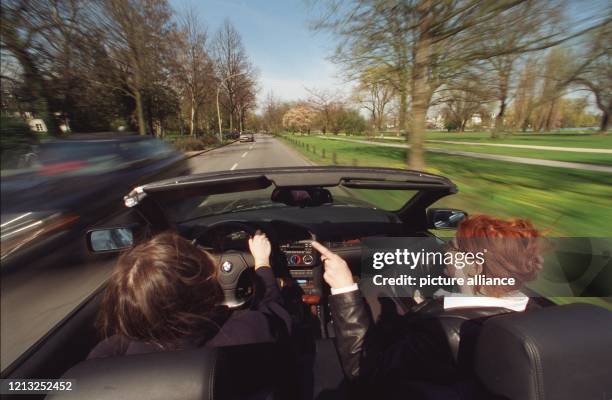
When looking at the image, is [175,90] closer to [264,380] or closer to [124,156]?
[124,156]

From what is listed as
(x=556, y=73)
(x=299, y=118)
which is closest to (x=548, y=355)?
(x=556, y=73)

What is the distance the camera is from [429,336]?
1285 millimetres

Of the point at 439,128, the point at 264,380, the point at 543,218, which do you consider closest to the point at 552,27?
the point at 543,218

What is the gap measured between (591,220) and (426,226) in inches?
192

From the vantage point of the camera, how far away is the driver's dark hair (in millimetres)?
→ 1157

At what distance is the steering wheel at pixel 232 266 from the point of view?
2.41 meters

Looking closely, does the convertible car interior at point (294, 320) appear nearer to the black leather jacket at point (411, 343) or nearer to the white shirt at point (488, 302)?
the black leather jacket at point (411, 343)

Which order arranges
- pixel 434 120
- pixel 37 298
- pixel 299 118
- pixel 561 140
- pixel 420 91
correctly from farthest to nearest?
pixel 299 118 → pixel 434 120 → pixel 561 140 → pixel 420 91 → pixel 37 298

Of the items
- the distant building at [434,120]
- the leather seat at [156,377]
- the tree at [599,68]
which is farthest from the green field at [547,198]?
the leather seat at [156,377]

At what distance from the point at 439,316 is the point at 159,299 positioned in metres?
1.12

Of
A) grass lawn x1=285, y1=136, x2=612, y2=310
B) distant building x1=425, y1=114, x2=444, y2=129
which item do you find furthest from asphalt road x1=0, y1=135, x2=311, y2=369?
distant building x1=425, y1=114, x2=444, y2=129

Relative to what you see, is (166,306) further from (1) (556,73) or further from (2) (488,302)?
(1) (556,73)

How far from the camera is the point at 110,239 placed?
6.70 feet

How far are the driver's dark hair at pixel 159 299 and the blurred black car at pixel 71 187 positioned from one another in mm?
1864
